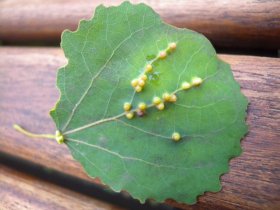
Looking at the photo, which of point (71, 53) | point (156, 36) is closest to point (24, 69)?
point (71, 53)

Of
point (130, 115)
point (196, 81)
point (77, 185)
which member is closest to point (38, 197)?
point (77, 185)

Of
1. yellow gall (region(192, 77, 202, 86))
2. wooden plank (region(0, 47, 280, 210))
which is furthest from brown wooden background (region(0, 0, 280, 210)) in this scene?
yellow gall (region(192, 77, 202, 86))

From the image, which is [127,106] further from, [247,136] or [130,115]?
[247,136]

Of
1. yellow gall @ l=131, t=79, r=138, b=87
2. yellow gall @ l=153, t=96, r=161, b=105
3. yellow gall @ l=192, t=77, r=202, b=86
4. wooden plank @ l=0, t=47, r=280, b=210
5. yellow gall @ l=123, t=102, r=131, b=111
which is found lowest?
wooden plank @ l=0, t=47, r=280, b=210

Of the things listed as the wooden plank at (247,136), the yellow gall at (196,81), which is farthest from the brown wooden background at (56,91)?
the yellow gall at (196,81)

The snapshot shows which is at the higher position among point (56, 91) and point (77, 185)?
point (56, 91)

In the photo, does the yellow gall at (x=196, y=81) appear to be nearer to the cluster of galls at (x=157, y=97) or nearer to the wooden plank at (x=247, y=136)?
the cluster of galls at (x=157, y=97)

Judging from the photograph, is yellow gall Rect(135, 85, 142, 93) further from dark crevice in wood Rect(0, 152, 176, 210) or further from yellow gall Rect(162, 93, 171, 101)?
dark crevice in wood Rect(0, 152, 176, 210)
